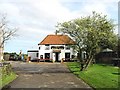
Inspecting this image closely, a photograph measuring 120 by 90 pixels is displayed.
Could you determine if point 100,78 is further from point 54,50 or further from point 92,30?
point 54,50

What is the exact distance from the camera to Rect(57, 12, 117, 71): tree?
3350cm

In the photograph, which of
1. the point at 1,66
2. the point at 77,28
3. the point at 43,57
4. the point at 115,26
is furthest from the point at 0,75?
the point at 43,57

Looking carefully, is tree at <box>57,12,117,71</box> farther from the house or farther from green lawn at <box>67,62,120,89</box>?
the house

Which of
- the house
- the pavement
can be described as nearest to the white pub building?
the house

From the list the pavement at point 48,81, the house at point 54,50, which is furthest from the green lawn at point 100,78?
the house at point 54,50

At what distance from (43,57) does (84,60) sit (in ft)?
122

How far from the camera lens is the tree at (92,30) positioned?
3350 cm

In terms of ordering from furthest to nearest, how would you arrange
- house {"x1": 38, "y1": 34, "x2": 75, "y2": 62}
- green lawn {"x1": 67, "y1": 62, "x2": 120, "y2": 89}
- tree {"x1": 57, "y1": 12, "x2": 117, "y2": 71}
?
house {"x1": 38, "y1": 34, "x2": 75, "y2": 62} → tree {"x1": 57, "y1": 12, "x2": 117, "y2": 71} → green lawn {"x1": 67, "y1": 62, "x2": 120, "y2": 89}

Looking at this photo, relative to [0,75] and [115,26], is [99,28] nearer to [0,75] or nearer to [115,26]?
[115,26]

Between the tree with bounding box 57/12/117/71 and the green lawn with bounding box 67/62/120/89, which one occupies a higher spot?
the tree with bounding box 57/12/117/71

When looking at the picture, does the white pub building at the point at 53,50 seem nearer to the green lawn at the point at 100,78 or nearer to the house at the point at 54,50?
the house at the point at 54,50

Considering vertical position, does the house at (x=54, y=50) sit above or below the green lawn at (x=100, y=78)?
above

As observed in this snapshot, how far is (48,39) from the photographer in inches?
3017

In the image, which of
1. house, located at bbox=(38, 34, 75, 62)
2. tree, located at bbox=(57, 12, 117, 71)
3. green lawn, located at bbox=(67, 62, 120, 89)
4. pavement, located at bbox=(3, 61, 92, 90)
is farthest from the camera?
house, located at bbox=(38, 34, 75, 62)
